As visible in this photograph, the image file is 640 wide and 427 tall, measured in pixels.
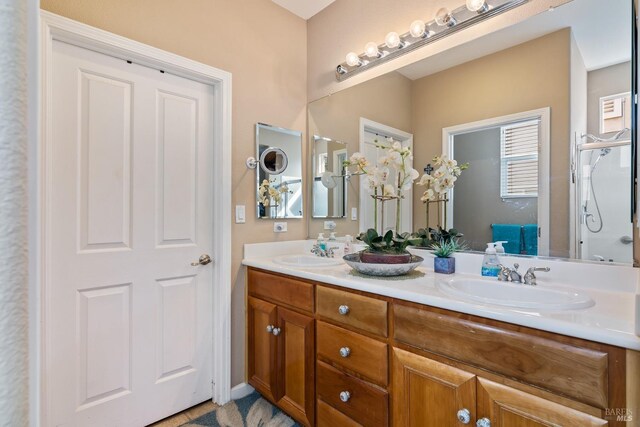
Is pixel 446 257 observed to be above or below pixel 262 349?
above

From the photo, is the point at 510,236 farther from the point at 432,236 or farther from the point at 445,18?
the point at 445,18

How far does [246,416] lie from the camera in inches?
71.7

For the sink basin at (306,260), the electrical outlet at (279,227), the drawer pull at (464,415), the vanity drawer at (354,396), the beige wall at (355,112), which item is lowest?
the vanity drawer at (354,396)

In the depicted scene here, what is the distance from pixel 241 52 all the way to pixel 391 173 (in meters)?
1.24

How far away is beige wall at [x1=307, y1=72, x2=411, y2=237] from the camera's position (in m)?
1.93

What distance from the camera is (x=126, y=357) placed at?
168 cm

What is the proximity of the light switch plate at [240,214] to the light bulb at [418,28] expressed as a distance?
4.62 ft

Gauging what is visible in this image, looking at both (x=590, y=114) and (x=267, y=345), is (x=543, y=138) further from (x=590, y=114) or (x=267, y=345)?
(x=267, y=345)

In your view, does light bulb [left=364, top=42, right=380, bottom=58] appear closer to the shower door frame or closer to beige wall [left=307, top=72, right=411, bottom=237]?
beige wall [left=307, top=72, right=411, bottom=237]

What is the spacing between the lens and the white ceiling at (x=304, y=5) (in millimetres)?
2211

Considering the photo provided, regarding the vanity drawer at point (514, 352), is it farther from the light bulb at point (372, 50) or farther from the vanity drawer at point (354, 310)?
the light bulb at point (372, 50)

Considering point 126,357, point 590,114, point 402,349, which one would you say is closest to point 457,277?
point 402,349

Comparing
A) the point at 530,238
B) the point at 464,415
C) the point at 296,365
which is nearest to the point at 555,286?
the point at 530,238

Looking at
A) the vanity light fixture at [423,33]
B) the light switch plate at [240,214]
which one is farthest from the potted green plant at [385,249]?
the vanity light fixture at [423,33]
